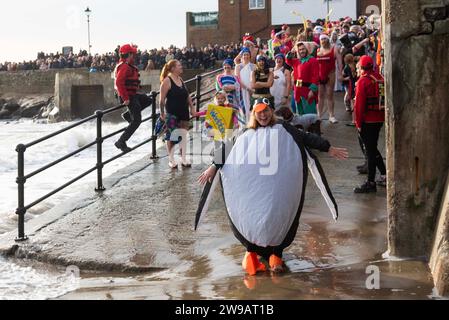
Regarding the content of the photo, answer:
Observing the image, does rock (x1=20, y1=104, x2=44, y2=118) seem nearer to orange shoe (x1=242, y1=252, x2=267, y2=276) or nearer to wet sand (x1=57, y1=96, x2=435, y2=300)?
wet sand (x1=57, y1=96, x2=435, y2=300)

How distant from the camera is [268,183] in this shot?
270 inches

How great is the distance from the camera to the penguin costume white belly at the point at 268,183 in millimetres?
6848

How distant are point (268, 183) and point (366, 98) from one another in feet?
10.7

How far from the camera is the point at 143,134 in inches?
1214

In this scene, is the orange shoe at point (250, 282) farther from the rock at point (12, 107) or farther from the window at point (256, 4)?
the rock at point (12, 107)

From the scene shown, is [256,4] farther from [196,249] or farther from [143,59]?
[196,249]

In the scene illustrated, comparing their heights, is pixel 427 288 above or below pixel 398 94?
below

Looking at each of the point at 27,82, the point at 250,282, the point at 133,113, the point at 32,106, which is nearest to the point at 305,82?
the point at 133,113

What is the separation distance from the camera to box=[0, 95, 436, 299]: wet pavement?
21.0 ft

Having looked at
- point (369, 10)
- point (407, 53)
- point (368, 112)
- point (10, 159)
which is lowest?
point (10, 159)

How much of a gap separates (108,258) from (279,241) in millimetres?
1979

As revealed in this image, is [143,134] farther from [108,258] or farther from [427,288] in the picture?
[427,288]

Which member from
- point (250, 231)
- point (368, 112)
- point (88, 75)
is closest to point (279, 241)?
point (250, 231)

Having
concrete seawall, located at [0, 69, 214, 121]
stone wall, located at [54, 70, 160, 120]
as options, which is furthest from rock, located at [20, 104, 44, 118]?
stone wall, located at [54, 70, 160, 120]
